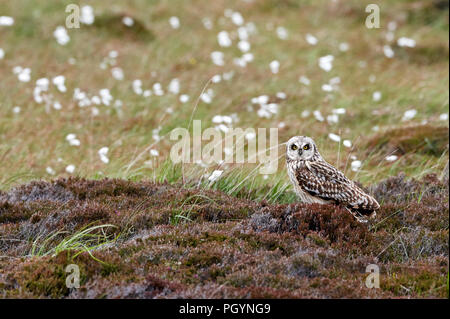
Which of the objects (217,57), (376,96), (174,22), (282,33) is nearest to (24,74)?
(217,57)

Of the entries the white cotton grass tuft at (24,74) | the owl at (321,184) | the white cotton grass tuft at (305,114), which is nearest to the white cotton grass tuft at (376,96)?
the white cotton grass tuft at (305,114)

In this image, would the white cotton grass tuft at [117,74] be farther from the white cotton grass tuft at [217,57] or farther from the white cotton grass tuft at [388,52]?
the white cotton grass tuft at [388,52]

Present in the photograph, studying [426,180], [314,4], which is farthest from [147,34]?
[426,180]

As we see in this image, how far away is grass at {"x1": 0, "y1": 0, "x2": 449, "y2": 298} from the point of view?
21.1 feet

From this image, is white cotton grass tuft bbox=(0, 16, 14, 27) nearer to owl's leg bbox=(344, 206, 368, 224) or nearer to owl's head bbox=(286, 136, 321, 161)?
owl's head bbox=(286, 136, 321, 161)

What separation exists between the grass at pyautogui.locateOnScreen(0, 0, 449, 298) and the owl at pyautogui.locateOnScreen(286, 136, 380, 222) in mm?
295

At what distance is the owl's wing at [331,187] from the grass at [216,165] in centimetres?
35

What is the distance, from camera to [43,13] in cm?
2116

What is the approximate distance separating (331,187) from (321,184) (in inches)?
5.4

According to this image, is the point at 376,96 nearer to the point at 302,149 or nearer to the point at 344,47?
the point at 344,47

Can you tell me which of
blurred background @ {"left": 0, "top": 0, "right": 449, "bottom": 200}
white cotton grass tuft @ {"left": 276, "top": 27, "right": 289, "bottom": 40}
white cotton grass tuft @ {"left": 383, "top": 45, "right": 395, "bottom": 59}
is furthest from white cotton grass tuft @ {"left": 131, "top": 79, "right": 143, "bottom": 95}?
white cotton grass tuft @ {"left": 383, "top": 45, "right": 395, "bottom": 59}
